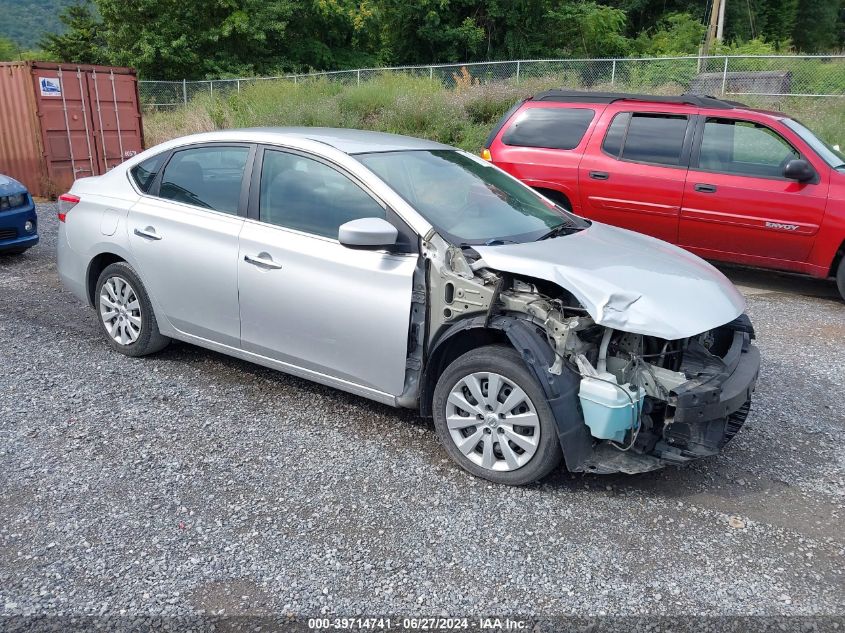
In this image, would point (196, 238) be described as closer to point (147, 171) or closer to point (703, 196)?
point (147, 171)

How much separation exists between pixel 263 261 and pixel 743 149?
5.51 m

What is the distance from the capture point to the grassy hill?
80812mm

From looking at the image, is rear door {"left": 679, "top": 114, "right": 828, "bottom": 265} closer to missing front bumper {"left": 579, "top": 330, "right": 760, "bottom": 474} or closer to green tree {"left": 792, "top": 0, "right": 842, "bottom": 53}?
missing front bumper {"left": 579, "top": 330, "right": 760, "bottom": 474}

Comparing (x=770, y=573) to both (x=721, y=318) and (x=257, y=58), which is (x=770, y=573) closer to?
(x=721, y=318)

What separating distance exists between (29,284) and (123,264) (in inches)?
124

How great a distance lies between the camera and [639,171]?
25.3 feet

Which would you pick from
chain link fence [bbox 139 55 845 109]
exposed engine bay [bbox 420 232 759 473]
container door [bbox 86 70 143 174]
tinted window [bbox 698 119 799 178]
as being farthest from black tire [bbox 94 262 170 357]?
chain link fence [bbox 139 55 845 109]

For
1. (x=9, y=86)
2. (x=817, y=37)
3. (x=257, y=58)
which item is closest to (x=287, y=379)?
(x=9, y=86)

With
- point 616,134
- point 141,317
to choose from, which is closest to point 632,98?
point 616,134

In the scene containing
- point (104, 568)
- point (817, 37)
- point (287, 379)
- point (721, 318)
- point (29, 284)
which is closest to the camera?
point (104, 568)

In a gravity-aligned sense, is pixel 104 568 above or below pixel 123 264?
below

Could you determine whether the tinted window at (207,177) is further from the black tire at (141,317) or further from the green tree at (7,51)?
the green tree at (7,51)

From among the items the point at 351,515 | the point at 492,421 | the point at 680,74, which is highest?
the point at 680,74

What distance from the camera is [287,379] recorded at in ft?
16.4
